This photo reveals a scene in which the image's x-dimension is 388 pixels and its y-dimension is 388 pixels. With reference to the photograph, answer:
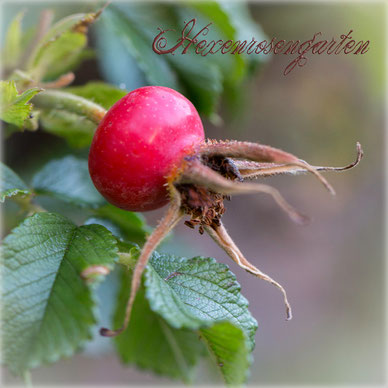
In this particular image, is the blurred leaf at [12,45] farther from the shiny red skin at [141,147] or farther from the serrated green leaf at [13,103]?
the shiny red skin at [141,147]

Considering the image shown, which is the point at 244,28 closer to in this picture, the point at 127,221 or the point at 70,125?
the point at 70,125

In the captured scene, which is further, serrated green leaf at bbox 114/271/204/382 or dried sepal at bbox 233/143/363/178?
serrated green leaf at bbox 114/271/204/382

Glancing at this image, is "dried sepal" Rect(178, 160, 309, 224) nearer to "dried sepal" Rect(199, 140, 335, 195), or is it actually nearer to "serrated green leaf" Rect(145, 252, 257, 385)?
"dried sepal" Rect(199, 140, 335, 195)

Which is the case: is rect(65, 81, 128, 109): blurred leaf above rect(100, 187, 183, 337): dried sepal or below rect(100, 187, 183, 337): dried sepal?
above

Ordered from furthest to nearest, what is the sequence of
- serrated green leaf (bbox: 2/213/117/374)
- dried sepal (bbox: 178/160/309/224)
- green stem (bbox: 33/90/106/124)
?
green stem (bbox: 33/90/106/124) < dried sepal (bbox: 178/160/309/224) < serrated green leaf (bbox: 2/213/117/374)

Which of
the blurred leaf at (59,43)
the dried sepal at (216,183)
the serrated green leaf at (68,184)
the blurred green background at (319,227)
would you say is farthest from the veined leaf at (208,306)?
the blurred green background at (319,227)

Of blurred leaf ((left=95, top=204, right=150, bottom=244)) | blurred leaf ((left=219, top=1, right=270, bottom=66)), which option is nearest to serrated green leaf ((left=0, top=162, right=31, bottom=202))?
blurred leaf ((left=95, top=204, right=150, bottom=244))

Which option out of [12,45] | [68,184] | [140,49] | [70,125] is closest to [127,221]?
[68,184]
